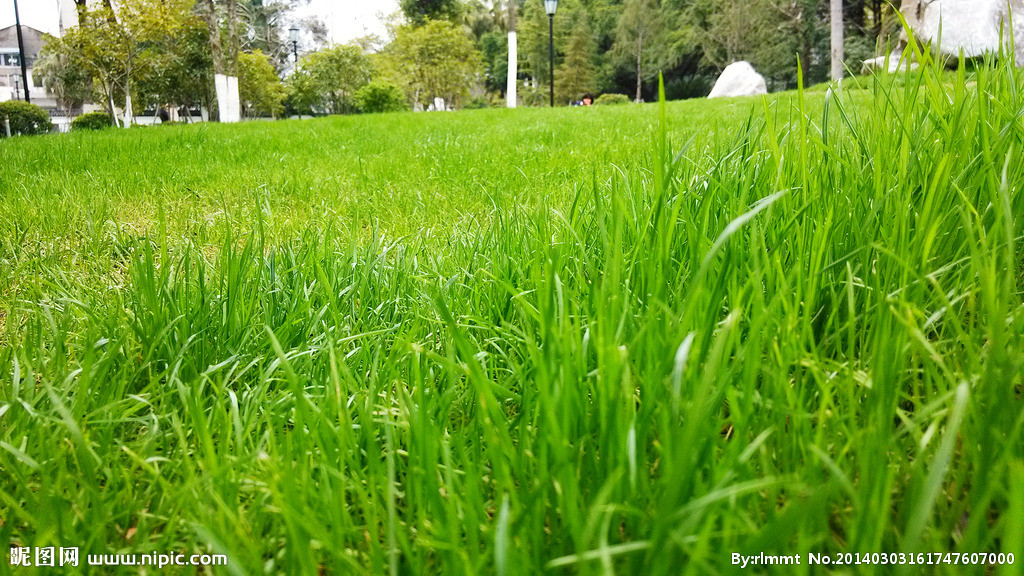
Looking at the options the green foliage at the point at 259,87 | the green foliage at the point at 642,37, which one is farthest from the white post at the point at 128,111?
the green foliage at the point at 642,37

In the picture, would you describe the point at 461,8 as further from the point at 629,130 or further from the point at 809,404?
the point at 809,404

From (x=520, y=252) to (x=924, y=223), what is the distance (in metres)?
1.15

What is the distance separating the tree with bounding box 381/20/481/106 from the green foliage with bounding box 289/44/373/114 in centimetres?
247

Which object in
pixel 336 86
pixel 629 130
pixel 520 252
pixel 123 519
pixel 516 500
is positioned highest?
pixel 336 86

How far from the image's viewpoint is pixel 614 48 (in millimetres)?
57906

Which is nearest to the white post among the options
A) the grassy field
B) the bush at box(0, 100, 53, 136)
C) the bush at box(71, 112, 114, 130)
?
the bush at box(0, 100, 53, 136)

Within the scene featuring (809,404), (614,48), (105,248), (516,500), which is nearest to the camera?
(516,500)

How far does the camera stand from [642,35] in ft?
183

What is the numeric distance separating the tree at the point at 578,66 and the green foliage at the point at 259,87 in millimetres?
25210

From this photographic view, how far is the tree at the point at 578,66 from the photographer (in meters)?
58.2

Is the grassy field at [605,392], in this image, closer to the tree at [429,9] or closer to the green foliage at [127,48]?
the green foliage at [127,48]

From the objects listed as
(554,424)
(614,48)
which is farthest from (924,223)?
(614,48)

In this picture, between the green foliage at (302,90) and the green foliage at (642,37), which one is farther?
the green foliage at (642,37)

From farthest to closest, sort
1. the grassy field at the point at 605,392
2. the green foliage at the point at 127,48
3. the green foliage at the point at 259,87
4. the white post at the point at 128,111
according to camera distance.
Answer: the green foliage at the point at 259,87, the white post at the point at 128,111, the green foliage at the point at 127,48, the grassy field at the point at 605,392
